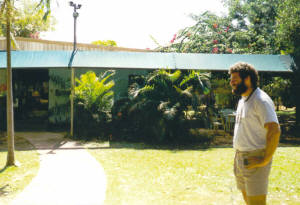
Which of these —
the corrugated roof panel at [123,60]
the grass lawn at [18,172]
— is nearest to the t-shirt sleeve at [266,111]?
the grass lawn at [18,172]

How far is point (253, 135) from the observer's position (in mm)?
2893

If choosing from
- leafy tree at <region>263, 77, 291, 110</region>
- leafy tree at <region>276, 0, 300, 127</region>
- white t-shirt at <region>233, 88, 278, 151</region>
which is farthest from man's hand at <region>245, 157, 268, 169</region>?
leafy tree at <region>263, 77, 291, 110</region>

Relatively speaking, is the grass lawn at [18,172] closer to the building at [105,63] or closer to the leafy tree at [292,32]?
the building at [105,63]

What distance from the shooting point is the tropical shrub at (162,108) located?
9.27 m

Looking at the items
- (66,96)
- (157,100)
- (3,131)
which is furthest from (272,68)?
(3,131)

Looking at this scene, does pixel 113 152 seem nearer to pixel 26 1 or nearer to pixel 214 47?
pixel 26 1

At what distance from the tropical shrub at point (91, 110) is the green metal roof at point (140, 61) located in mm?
687

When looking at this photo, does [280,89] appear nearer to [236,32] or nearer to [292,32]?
[292,32]

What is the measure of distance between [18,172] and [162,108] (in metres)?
4.46

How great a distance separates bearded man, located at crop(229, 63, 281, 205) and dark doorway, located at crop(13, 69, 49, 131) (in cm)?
1268

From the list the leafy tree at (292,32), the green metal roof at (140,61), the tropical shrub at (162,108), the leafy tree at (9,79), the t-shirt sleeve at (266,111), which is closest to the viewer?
the t-shirt sleeve at (266,111)

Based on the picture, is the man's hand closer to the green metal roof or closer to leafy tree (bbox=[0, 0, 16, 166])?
leafy tree (bbox=[0, 0, 16, 166])

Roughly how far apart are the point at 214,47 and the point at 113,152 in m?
11.1

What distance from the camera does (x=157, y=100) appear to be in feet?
31.6
